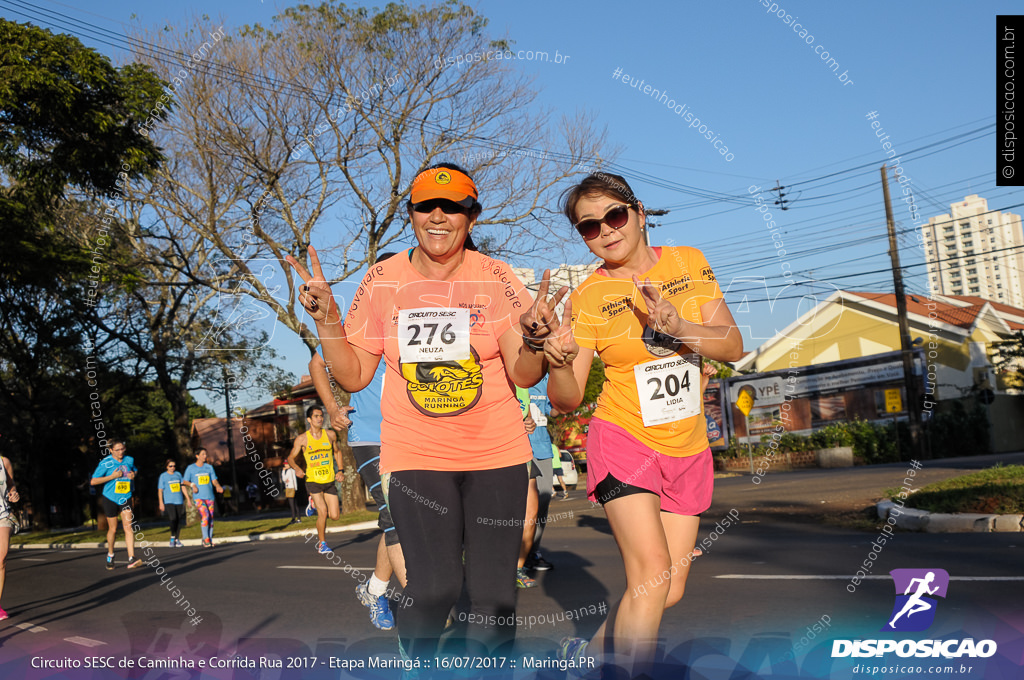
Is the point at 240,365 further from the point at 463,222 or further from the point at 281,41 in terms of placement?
the point at 463,222

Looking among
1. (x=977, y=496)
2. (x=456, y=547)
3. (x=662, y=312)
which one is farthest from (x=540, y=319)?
(x=977, y=496)

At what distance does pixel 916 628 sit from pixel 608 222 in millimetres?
2554

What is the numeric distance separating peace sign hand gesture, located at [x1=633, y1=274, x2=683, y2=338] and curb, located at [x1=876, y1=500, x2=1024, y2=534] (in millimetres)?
6758

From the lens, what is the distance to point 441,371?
3553mm

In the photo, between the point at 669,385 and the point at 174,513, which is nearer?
the point at 669,385

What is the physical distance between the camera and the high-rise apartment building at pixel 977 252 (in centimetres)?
1908

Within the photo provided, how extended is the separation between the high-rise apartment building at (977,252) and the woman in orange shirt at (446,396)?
14.5m

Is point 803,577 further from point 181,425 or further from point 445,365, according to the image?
point 181,425

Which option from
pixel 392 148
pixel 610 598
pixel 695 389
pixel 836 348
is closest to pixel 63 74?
pixel 392 148

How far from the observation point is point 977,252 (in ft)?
67.1

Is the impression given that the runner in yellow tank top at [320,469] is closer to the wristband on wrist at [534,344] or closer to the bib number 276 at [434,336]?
the bib number 276 at [434,336]

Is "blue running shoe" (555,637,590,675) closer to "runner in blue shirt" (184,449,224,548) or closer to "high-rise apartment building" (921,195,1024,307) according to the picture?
"runner in blue shirt" (184,449,224,548)

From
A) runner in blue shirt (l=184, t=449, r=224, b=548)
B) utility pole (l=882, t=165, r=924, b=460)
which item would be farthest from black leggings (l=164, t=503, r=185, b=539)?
utility pole (l=882, t=165, r=924, b=460)

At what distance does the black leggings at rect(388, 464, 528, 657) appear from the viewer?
10.9 feet
